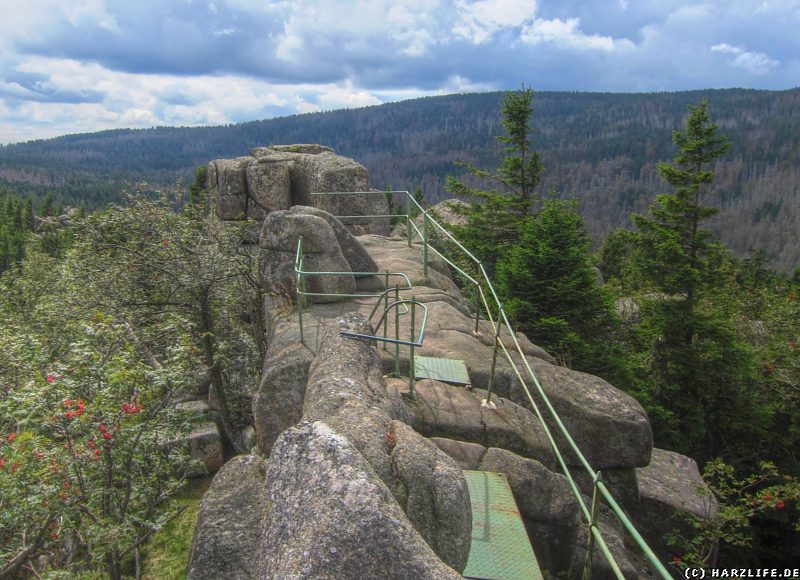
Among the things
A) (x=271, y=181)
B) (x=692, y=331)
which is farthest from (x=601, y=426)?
(x=271, y=181)

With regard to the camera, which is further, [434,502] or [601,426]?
[601,426]

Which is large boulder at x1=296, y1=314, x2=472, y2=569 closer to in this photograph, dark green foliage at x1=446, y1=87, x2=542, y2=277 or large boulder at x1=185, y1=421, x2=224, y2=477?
large boulder at x1=185, y1=421, x2=224, y2=477

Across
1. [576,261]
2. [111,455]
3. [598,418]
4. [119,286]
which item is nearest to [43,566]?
[111,455]

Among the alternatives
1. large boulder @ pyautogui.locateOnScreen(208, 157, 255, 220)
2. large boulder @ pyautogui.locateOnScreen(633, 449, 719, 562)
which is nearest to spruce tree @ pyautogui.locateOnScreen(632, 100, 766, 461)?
large boulder @ pyautogui.locateOnScreen(633, 449, 719, 562)

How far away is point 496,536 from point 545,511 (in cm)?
145

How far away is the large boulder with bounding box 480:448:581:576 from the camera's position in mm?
6852

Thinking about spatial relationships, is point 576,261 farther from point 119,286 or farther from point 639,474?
point 119,286

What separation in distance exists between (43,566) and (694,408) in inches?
801

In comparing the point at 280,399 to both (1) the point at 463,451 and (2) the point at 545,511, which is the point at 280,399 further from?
(2) the point at 545,511

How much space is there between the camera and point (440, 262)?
681 inches

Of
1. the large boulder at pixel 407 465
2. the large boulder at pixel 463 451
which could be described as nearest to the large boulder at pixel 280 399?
the large boulder at pixel 463 451

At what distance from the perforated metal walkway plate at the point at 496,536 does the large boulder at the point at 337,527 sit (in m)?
2.07

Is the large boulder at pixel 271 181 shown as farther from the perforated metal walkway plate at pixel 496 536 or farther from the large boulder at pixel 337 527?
the large boulder at pixel 337 527

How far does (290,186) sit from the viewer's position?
896 inches
